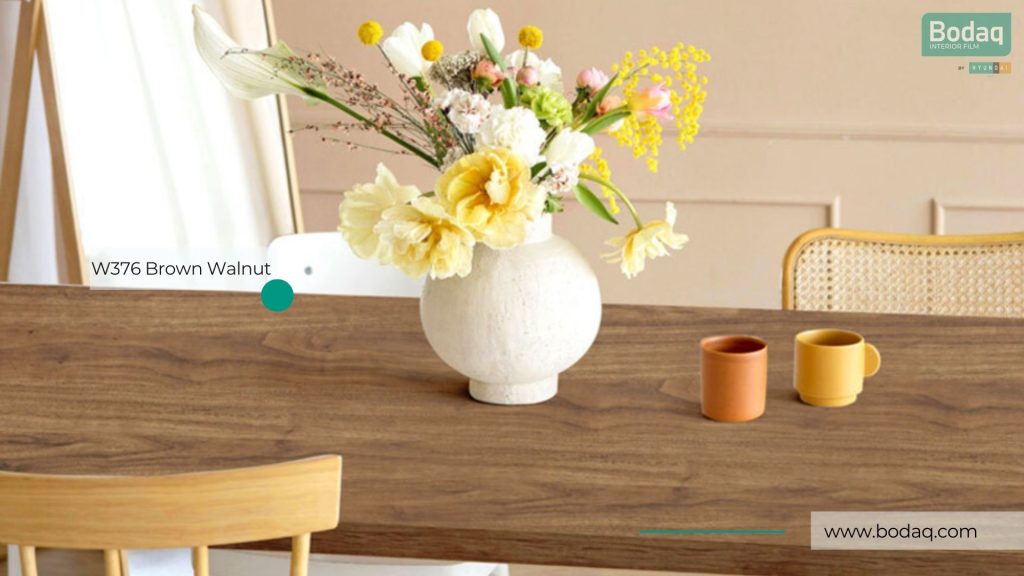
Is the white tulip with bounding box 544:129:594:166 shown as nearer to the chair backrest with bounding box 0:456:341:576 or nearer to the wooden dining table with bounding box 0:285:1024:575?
the wooden dining table with bounding box 0:285:1024:575

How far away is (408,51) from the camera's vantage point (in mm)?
1627

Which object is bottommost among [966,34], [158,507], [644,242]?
[158,507]

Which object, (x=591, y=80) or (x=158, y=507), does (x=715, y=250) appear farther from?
(x=158, y=507)

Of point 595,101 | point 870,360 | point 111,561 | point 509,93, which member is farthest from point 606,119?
point 111,561

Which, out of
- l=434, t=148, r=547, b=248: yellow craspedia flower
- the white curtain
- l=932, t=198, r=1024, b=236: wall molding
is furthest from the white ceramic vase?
l=932, t=198, r=1024, b=236: wall molding

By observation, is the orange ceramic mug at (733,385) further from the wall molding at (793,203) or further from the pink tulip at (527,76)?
the wall molding at (793,203)

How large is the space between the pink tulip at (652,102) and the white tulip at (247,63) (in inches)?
15.5

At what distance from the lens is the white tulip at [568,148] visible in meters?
1.53

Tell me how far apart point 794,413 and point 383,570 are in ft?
2.08

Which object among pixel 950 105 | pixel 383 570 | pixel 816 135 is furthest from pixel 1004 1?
pixel 383 570

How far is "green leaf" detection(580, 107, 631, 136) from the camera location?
1622 mm

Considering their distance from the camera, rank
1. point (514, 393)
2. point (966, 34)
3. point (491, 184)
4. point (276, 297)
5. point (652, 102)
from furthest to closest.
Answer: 1. point (966, 34)
2. point (276, 297)
3. point (514, 393)
4. point (652, 102)
5. point (491, 184)

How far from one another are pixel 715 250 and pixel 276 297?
195 centimetres

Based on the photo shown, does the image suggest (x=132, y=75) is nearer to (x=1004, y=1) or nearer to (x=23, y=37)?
(x=23, y=37)
